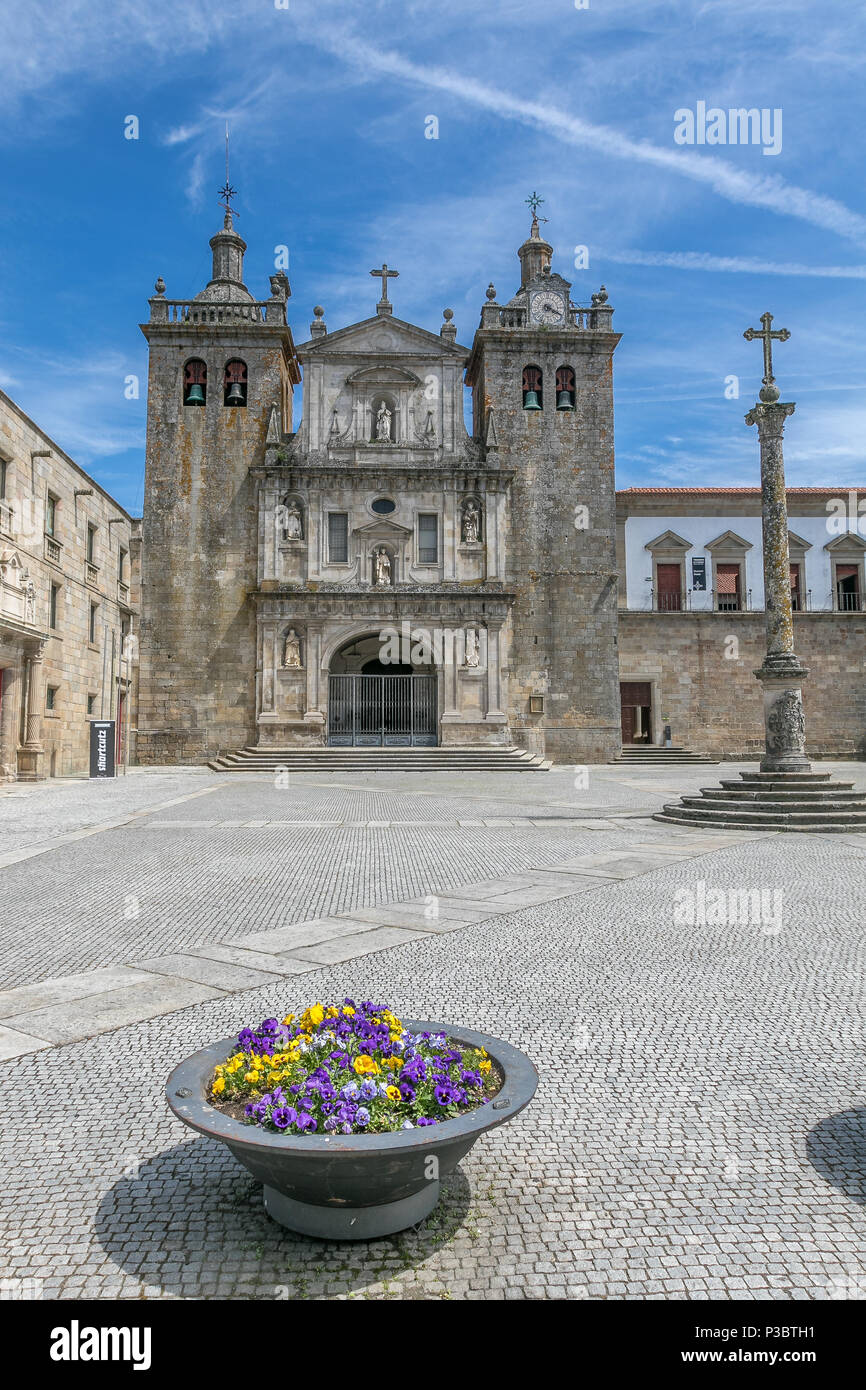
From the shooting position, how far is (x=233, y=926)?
697cm

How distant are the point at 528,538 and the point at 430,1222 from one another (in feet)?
101

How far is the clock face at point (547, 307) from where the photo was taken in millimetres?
34250

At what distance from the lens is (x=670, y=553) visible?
126ft

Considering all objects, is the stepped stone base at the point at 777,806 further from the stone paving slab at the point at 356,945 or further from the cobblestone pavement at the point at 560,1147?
the stone paving slab at the point at 356,945

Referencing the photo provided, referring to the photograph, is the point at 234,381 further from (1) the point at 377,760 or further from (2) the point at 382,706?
(1) the point at 377,760

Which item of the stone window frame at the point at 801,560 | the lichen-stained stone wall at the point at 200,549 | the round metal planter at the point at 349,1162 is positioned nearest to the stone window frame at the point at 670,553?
the stone window frame at the point at 801,560

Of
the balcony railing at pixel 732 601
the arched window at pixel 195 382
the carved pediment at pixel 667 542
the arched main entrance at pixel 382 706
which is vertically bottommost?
the arched main entrance at pixel 382 706

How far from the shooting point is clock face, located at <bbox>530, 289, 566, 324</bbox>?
34.2 metres

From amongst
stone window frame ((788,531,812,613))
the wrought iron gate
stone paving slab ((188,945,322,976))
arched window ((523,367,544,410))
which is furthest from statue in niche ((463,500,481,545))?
stone paving slab ((188,945,322,976))

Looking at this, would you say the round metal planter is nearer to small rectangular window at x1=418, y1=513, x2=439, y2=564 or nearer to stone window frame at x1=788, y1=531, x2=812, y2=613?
small rectangular window at x1=418, y1=513, x2=439, y2=564

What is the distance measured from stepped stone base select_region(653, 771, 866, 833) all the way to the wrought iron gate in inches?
641

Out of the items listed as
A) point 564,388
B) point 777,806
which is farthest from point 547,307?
point 777,806

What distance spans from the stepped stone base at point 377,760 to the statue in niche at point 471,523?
7.44m
